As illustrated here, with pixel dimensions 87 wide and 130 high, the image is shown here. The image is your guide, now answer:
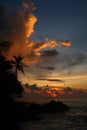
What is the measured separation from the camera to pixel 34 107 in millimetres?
73938

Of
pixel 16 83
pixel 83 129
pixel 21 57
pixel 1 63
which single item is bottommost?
pixel 83 129

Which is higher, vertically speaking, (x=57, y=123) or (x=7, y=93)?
(x=7, y=93)

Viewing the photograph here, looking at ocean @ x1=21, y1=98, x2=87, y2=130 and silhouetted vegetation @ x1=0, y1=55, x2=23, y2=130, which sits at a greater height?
silhouetted vegetation @ x1=0, y1=55, x2=23, y2=130

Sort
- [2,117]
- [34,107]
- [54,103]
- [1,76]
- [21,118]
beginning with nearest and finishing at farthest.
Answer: [2,117] < [1,76] < [21,118] < [34,107] < [54,103]

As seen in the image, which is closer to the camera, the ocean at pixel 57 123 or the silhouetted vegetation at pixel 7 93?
the silhouetted vegetation at pixel 7 93

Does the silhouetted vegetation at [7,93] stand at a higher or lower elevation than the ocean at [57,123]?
higher

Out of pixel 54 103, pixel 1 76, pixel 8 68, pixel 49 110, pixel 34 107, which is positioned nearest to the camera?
pixel 1 76

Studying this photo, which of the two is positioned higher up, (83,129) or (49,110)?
(49,110)

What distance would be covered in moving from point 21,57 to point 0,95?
25822 millimetres

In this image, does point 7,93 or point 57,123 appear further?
point 57,123

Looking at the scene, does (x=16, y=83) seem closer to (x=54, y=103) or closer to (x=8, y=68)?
(x=8, y=68)

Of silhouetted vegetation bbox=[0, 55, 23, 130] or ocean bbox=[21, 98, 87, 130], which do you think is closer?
silhouetted vegetation bbox=[0, 55, 23, 130]

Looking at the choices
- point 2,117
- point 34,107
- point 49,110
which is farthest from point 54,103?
point 2,117

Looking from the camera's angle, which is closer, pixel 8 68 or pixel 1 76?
pixel 1 76
